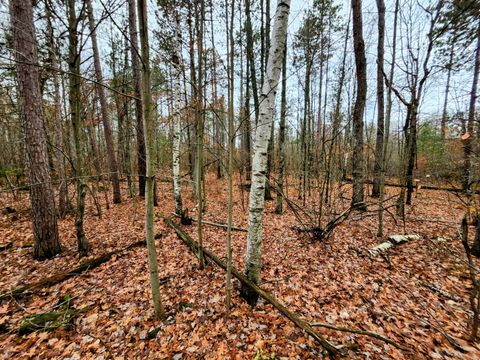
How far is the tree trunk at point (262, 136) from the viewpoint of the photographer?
2.46 metres

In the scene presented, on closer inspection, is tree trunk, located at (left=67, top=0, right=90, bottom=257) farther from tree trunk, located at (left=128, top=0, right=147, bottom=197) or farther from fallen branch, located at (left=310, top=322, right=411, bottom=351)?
fallen branch, located at (left=310, top=322, right=411, bottom=351)

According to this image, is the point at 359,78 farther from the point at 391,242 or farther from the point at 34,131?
the point at 34,131

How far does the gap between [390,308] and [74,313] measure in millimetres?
4559

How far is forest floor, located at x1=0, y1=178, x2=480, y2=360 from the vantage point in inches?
88.8

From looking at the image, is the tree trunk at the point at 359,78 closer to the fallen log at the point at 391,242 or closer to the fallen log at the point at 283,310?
the fallen log at the point at 391,242

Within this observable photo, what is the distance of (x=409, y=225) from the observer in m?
5.65

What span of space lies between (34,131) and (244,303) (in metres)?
4.87

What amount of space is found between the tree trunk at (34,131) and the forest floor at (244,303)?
1.44 feet

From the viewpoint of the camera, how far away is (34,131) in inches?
141

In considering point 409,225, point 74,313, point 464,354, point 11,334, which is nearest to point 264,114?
point 464,354

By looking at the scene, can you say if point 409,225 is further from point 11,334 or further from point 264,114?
point 11,334

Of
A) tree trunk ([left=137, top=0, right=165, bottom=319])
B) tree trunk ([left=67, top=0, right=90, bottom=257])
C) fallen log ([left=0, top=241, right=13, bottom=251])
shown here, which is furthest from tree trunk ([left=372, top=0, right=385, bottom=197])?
fallen log ([left=0, top=241, right=13, bottom=251])

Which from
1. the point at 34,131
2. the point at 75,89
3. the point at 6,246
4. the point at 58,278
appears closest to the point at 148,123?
the point at 75,89

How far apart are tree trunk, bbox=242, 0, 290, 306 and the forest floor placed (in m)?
0.61
